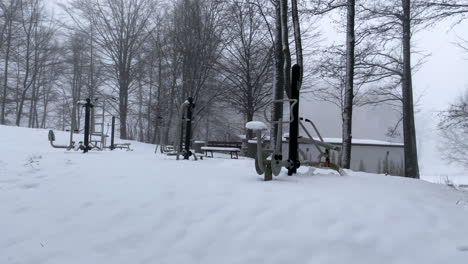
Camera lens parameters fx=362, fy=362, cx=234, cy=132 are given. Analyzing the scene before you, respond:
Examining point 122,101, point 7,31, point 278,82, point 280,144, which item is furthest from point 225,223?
point 7,31

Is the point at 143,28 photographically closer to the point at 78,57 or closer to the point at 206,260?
the point at 78,57

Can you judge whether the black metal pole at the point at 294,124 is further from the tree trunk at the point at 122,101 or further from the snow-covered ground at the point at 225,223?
the tree trunk at the point at 122,101

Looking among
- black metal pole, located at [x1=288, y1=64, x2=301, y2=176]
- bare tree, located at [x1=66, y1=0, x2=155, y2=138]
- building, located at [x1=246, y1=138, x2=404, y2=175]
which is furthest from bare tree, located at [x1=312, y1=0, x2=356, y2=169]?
bare tree, located at [x1=66, y1=0, x2=155, y2=138]

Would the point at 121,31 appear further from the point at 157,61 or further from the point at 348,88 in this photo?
the point at 348,88

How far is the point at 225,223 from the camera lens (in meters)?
3.62

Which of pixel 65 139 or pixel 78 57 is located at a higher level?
pixel 78 57

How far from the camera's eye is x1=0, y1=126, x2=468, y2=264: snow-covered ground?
3.12 metres

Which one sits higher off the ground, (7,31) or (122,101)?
(7,31)

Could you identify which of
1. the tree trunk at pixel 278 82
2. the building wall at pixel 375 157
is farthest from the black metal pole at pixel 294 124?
the building wall at pixel 375 157

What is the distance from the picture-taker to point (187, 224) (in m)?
3.65

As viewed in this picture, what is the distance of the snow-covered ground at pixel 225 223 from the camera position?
10.2 feet

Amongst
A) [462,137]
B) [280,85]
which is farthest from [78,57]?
[462,137]

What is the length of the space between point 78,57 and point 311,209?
2729 centimetres

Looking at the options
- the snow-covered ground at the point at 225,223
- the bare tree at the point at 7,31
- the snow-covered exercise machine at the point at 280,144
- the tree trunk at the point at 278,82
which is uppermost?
the bare tree at the point at 7,31
